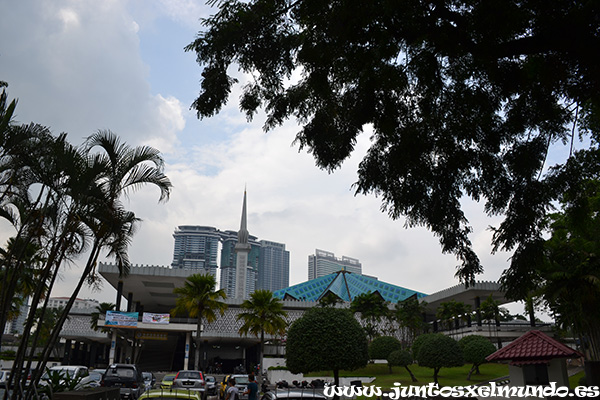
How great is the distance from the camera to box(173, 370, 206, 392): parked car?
2019 centimetres

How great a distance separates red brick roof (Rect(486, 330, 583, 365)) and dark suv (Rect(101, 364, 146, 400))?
13.7m

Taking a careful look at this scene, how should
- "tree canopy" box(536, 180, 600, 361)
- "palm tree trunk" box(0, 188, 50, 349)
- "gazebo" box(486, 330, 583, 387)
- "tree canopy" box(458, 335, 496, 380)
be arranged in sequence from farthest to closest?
"tree canopy" box(458, 335, 496, 380), "tree canopy" box(536, 180, 600, 361), "gazebo" box(486, 330, 583, 387), "palm tree trunk" box(0, 188, 50, 349)

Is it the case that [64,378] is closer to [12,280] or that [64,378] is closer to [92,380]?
[12,280]

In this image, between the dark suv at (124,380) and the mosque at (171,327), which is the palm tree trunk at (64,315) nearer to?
the dark suv at (124,380)

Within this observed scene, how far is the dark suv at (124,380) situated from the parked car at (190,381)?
5.19ft

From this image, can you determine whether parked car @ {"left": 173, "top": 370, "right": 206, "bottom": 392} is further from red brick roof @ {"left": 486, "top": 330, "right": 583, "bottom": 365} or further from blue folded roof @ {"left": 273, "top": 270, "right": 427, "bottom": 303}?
blue folded roof @ {"left": 273, "top": 270, "right": 427, "bottom": 303}

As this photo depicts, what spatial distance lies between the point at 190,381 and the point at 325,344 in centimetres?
658

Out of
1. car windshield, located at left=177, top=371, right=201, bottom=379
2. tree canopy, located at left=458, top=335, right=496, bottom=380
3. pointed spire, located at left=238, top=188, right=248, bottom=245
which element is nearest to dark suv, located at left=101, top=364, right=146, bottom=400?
car windshield, located at left=177, top=371, right=201, bottom=379

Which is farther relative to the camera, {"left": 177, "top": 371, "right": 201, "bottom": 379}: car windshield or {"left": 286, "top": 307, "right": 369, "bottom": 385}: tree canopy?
{"left": 177, "top": 371, "right": 201, "bottom": 379}: car windshield

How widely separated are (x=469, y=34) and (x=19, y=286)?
962 inches

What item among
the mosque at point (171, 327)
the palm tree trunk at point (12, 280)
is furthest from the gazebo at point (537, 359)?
the mosque at point (171, 327)

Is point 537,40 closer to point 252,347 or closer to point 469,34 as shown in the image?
point 469,34

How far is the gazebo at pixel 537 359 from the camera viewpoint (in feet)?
53.6

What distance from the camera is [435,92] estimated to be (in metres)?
8.06
